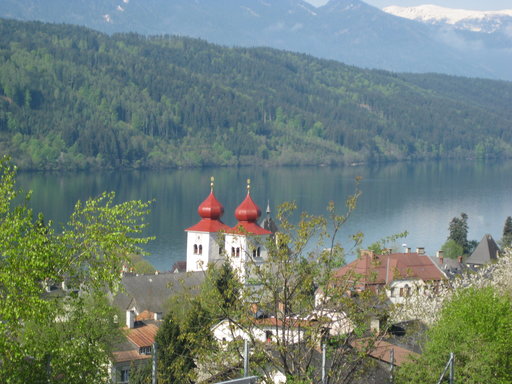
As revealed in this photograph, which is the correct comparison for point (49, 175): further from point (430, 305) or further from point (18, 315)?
point (18, 315)

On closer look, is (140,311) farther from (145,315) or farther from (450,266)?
(450,266)

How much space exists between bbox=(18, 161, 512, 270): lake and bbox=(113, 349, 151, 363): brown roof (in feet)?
105

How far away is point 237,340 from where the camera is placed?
13984mm

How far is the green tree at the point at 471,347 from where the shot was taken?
56.9 ft

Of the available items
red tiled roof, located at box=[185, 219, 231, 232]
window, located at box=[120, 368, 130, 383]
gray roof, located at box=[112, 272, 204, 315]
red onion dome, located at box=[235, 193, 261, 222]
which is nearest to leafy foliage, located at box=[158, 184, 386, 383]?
window, located at box=[120, 368, 130, 383]

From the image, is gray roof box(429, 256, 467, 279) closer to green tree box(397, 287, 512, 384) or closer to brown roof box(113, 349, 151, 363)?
brown roof box(113, 349, 151, 363)

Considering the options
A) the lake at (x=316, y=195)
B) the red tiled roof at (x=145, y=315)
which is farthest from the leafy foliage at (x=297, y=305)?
the lake at (x=316, y=195)

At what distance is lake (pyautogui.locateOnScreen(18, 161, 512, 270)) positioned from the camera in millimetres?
80600

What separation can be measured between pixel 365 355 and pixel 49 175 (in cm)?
14172

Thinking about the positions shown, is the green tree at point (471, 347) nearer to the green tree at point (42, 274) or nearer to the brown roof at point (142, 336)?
the green tree at point (42, 274)

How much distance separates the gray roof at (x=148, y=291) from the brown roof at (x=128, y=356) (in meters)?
10.1

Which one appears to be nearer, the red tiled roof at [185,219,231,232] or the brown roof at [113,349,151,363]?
the brown roof at [113,349,151,363]

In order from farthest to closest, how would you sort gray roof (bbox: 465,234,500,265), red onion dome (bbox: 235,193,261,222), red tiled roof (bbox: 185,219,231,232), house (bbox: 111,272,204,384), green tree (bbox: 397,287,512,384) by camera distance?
gray roof (bbox: 465,234,500,265) → red tiled roof (bbox: 185,219,231,232) → red onion dome (bbox: 235,193,261,222) → house (bbox: 111,272,204,384) → green tree (bbox: 397,287,512,384)

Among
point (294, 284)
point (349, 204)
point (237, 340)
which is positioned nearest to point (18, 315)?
point (237, 340)
